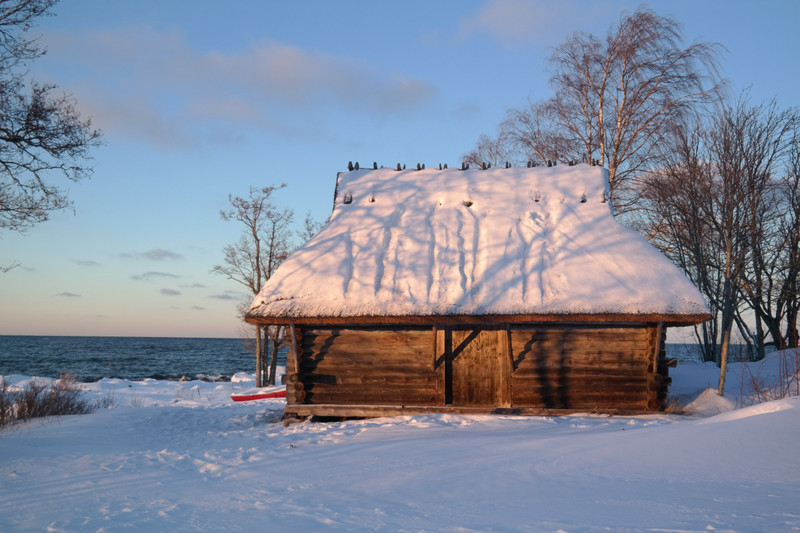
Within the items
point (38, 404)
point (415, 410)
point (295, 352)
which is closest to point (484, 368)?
point (415, 410)

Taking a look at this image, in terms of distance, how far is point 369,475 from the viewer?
240 inches

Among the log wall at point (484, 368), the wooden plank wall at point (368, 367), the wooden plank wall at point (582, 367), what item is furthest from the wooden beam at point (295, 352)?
the wooden plank wall at point (582, 367)

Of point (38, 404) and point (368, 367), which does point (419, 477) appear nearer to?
point (368, 367)

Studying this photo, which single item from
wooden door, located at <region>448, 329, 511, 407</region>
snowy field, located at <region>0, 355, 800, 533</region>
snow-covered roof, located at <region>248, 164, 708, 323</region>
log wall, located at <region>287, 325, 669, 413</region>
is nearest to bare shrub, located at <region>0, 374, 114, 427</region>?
snowy field, located at <region>0, 355, 800, 533</region>

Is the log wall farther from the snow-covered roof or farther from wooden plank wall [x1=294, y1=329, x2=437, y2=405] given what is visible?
the snow-covered roof

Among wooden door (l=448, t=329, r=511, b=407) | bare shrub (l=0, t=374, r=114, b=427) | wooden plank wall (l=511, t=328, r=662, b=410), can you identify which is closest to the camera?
bare shrub (l=0, t=374, r=114, b=427)

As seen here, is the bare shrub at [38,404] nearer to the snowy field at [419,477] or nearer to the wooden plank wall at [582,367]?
the snowy field at [419,477]

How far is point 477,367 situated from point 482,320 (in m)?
1.20

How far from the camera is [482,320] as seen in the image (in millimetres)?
10320

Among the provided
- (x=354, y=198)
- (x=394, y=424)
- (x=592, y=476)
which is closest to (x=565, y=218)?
(x=354, y=198)

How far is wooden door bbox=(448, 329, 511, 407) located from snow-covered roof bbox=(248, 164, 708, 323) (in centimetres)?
90

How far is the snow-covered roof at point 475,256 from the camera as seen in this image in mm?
10367

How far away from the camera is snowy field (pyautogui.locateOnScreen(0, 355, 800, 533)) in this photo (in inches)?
176

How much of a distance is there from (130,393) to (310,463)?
54.7 ft
